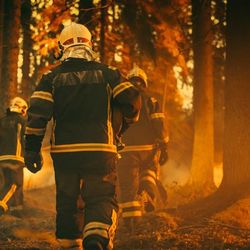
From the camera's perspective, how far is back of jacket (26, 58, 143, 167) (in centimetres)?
512

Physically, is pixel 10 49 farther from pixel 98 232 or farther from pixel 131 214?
pixel 98 232

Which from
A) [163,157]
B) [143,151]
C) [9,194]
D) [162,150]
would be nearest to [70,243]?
[143,151]

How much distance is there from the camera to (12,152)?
32.7 ft

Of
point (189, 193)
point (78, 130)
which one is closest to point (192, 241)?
point (78, 130)

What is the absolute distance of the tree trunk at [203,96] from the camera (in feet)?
41.5

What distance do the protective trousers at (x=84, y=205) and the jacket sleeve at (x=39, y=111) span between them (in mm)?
385

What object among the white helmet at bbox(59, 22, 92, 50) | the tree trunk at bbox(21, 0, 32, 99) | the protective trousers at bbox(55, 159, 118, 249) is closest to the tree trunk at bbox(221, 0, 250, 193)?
the protective trousers at bbox(55, 159, 118, 249)

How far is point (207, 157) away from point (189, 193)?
4.17ft

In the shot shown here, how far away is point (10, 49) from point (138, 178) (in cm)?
479

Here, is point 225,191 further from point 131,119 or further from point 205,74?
point 205,74

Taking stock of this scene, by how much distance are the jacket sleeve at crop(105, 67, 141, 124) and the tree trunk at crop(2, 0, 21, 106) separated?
21.0 feet

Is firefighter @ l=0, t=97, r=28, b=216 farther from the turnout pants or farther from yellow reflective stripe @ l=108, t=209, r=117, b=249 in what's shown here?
yellow reflective stripe @ l=108, t=209, r=117, b=249

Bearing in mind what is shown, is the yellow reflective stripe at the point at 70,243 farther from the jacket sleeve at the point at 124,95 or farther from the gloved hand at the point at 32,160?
the jacket sleeve at the point at 124,95

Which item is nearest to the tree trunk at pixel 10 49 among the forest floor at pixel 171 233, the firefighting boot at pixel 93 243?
the forest floor at pixel 171 233
